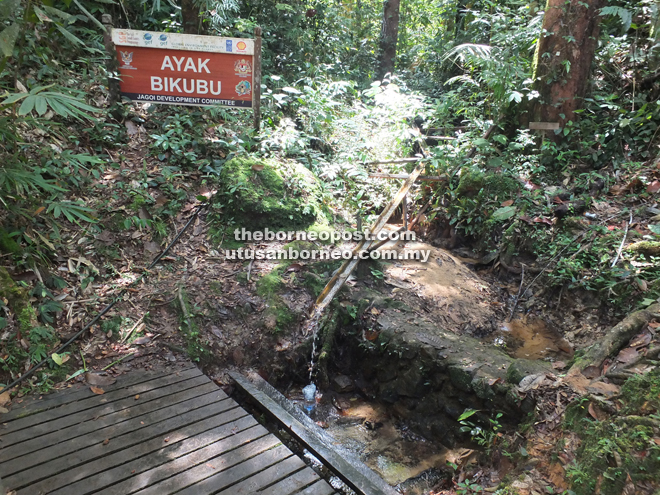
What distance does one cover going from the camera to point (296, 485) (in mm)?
2654

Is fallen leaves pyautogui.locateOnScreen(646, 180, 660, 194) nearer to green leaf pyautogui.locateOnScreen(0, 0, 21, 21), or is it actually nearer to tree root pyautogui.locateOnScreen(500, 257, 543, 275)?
tree root pyautogui.locateOnScreen(500, 257, 543, 275)

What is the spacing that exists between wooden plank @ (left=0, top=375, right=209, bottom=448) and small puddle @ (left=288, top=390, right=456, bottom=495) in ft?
4.59

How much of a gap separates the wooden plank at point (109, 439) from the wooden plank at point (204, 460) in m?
0.26

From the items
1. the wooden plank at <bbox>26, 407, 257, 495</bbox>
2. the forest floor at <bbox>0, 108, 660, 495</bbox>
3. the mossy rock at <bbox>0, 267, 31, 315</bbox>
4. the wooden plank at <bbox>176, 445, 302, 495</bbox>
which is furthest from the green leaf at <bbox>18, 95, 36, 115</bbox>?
the wooden plank at <bbox>176, 445, 302, 495</bbox>

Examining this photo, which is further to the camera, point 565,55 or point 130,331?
point 565,55

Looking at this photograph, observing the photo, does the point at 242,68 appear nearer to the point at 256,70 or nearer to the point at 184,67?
the point at 256,70

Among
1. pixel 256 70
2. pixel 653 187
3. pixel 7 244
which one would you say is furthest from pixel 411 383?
pixel 256 70

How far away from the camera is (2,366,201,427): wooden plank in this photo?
3.08 m

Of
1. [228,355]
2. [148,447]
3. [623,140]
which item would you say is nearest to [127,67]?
[228,355]

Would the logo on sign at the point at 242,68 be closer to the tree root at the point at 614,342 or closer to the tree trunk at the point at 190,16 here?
the tree trunk at the point at 190,16

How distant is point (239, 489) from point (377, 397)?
221 cm

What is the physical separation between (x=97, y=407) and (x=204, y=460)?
1.09m

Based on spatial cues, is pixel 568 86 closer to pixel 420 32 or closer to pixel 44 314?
pixel 44 314

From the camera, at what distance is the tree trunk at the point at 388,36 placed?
1105cm
